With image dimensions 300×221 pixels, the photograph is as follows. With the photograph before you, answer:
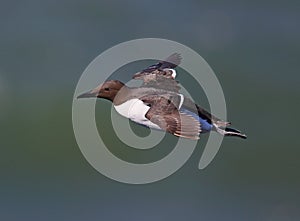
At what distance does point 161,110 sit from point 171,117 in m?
0.06

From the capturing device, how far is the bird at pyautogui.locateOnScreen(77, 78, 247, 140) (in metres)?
3.73

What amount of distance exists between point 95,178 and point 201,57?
133 cm

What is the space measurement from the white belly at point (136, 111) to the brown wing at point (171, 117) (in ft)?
0.07

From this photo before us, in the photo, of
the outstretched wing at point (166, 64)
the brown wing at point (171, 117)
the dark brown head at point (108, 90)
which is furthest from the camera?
the outstretched wing at point (166, 64)

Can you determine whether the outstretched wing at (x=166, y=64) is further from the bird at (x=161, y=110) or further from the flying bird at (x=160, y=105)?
the bird at (x=161, y=110)

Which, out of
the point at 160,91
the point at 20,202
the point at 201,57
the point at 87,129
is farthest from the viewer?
the point at 201,57

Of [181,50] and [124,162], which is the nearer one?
[124,162]

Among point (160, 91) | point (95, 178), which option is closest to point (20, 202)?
point (95, 178)

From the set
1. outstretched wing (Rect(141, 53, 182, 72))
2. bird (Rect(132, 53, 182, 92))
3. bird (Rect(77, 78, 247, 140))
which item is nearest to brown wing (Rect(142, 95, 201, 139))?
bird (Rect(77, 78, 247, 140))

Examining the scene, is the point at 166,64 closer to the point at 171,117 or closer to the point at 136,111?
the point at 136,111

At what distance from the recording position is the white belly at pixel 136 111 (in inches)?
152

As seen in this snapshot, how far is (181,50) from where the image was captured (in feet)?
23.0

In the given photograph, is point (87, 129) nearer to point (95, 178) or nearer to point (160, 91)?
point (95, 178)

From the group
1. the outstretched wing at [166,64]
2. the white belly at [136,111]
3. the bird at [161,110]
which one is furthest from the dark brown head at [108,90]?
the outstretched wing at [166,64]
